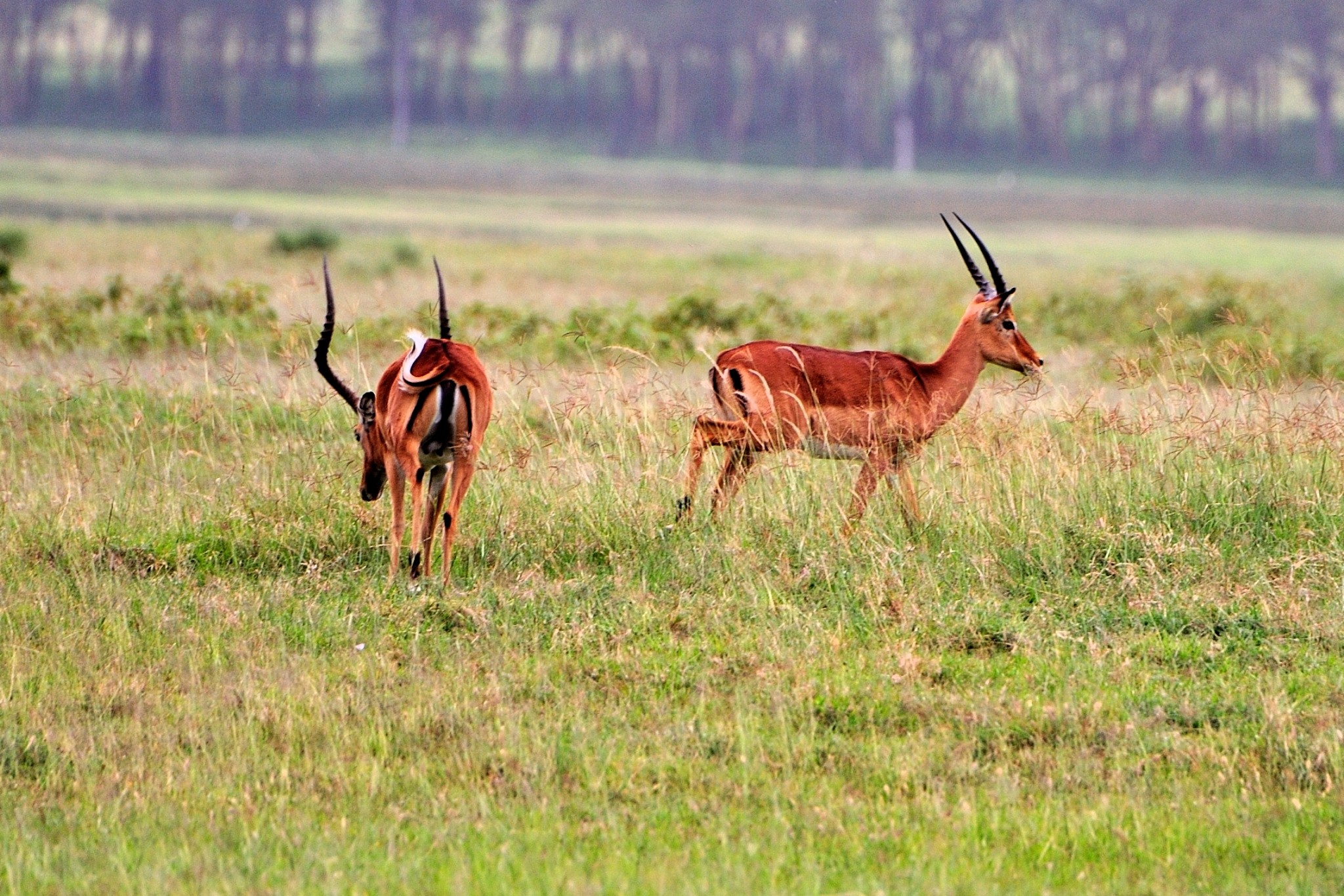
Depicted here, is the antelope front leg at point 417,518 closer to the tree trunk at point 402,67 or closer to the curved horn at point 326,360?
the curved horn at point 326,360

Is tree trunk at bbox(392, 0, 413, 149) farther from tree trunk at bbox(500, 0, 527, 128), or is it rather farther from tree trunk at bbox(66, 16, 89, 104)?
tree trunk at bbox(66, 16, 89, 104)

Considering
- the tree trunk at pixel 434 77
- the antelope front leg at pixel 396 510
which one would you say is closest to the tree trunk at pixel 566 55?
the tree trunk at pixel 434 77

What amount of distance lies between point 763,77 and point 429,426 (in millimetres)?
89297

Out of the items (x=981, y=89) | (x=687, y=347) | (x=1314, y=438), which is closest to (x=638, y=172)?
(x=981, y=89)

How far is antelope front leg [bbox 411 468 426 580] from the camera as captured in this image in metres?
7.42

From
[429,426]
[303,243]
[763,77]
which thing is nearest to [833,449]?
[429,426]

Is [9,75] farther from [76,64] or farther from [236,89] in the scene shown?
[236,89]

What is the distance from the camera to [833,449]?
8.86m

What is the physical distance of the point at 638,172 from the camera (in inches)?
2990

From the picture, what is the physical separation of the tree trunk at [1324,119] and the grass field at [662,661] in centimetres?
7248

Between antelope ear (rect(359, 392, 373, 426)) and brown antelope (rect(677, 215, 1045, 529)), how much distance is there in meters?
1.71

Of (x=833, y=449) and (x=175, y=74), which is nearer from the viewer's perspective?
(x=833, y=449)

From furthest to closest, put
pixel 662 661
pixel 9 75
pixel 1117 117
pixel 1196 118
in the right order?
pixel 1117 117 < pixel 1196 118 < pixel 9 75 < pixel 662 661

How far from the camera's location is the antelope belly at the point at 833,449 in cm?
882
